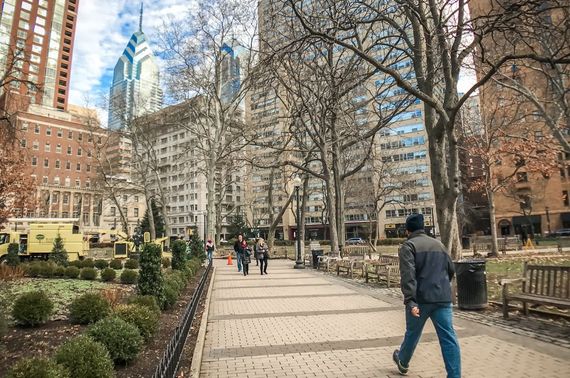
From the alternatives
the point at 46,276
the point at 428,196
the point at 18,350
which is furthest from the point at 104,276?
the point at 428,196

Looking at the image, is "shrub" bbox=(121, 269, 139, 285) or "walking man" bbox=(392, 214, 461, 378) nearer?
"walking man" bbox=(392, 214, 461, 378)

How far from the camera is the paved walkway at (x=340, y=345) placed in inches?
197

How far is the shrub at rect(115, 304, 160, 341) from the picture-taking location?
19.3ft

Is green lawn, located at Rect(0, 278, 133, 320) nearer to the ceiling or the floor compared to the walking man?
nearer to the floor

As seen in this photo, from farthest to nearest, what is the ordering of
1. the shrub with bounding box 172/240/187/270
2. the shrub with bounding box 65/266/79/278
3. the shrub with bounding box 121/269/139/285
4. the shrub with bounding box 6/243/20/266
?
1. the shrub with bounding box 6/243/20/266
2. the shrub with bounding box 65/266/79/278
3. the shrub with bounding box 172/240/187/270
4. the shrub with bounding box 121/269/139/285

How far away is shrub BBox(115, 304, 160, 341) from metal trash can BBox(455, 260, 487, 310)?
19.7ft

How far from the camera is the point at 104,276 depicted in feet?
48.7

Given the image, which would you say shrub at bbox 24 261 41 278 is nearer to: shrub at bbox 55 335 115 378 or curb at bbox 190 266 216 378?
curb at bbox 190 266 216 378

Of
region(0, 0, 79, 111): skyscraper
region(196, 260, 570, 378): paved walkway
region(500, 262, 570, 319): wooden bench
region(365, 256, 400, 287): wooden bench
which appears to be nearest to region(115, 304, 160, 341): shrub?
region(196, 260, 570, 378): paved walkway

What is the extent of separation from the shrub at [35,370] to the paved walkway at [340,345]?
209 centimetres

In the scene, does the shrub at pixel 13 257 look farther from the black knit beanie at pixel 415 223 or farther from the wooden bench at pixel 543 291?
the wooden bench at pixel 543 291

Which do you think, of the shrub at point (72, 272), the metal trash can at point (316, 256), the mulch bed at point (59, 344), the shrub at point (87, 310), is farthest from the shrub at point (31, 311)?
the metal trash can at point (316, 256)

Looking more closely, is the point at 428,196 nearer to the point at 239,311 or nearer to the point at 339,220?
the point at 339,220

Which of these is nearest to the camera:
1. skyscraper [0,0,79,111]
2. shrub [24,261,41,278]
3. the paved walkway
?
the paved walkway
